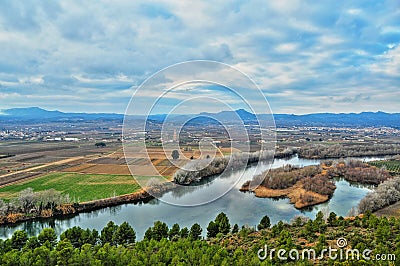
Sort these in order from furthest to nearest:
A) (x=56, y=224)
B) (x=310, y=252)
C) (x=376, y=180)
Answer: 1. (x=376, y=180)
2. (x=56, y=224)
3. (x=310, y=252)

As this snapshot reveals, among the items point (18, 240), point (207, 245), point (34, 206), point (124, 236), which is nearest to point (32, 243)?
point (18, 240)

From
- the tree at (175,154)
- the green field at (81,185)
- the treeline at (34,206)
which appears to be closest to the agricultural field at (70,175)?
the green field at (81,185)

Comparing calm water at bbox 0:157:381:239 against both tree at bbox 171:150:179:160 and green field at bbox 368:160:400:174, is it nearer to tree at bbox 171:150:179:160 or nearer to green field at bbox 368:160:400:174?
tree at bbox 171:150:179:160

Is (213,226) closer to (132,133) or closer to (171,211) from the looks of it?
(171,211)

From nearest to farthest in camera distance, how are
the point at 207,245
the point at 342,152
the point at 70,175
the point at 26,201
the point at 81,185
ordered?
1. the point at 207,245
2. the point at 26,201
3. the point at 81,185
4. the point at 70,175
5. the point at 342,152

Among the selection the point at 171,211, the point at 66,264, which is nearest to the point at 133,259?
the point at 66,264

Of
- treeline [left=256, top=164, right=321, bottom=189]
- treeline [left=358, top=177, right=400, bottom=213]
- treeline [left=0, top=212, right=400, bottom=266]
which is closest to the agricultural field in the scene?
treeline [left=0, top=212, right=400, bottom=266]

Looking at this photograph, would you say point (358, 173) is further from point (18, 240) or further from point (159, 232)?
point (18, 240)
